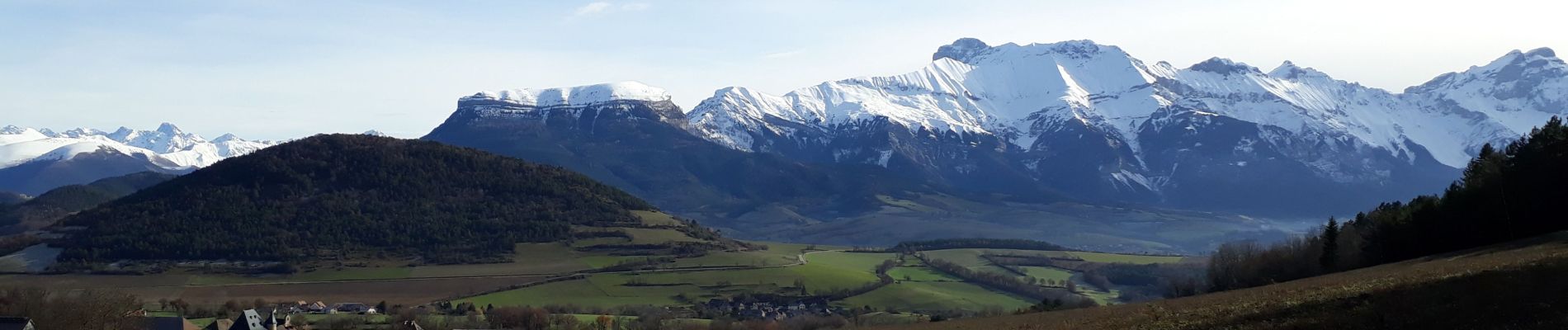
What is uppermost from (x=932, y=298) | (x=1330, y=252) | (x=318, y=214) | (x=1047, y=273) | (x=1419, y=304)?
(x=318, y=214)

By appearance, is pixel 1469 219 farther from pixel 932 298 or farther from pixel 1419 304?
pixel 932 298

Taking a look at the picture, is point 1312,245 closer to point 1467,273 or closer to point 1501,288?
point 1467,273

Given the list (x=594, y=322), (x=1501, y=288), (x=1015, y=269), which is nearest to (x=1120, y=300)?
(x=1015, y=269)

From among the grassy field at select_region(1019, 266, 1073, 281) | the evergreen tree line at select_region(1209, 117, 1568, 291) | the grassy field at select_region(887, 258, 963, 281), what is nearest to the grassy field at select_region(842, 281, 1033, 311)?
the grassy field at select_region(887, 258, 963, 281)

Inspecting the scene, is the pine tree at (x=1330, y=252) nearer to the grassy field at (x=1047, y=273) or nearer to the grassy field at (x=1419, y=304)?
the grassy field at (x=1419, y=304)

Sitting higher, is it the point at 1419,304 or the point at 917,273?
the point at 1419,304

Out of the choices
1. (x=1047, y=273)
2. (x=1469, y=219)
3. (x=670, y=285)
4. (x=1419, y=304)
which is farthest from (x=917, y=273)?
(x=1419, y=304)
